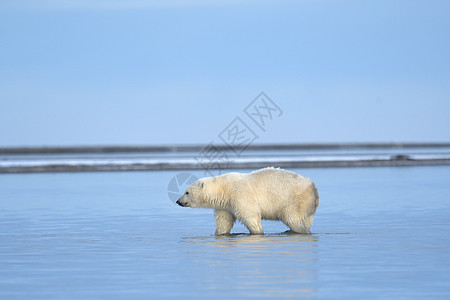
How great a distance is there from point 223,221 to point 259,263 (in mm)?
3453

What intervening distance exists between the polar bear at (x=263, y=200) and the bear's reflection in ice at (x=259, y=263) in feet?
0.98

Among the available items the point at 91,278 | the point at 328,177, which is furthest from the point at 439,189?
the point at 91,278

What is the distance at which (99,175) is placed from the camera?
2884cm

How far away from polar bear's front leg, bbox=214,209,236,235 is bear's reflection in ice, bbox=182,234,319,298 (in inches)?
12.3

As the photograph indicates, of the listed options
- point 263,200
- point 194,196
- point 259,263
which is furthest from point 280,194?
point 259,263

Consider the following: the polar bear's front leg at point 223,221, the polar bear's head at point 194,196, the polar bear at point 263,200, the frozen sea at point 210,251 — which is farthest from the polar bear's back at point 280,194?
the polar bear's head at point 194,196

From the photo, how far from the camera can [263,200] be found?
1173 centimetres

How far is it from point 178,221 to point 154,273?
555 cm

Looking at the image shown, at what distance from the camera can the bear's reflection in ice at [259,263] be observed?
7.24 m

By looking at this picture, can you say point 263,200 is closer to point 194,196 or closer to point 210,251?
point 194,196

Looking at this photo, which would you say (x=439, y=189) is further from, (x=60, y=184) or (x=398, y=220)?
(x=60, y=184)

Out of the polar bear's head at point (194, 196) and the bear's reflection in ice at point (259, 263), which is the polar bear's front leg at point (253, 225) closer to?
the bear's reflection in ice at point (259, 263)

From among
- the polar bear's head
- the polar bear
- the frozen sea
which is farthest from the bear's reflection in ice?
the polar bear's head

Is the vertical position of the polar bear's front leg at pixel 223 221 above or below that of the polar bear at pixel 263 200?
below
